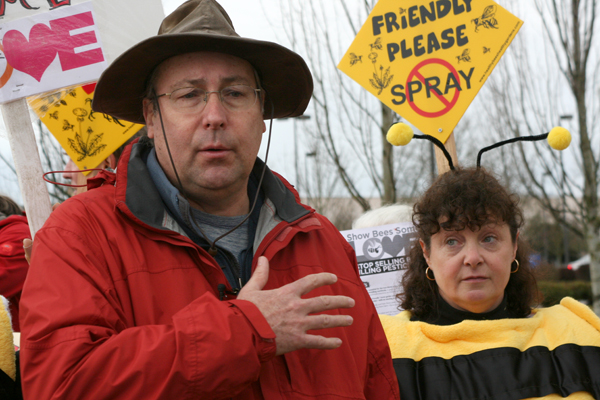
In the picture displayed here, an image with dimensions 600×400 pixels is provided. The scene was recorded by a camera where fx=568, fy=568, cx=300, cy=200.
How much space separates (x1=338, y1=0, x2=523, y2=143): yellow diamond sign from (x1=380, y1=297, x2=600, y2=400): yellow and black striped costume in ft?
3.79

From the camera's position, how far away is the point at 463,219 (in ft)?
8.32

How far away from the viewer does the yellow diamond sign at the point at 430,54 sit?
3.24 m

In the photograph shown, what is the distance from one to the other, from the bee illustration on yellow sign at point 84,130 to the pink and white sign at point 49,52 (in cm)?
68

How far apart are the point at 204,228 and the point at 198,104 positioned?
42cm

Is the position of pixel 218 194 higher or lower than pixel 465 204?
higher

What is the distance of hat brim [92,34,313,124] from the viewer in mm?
1912

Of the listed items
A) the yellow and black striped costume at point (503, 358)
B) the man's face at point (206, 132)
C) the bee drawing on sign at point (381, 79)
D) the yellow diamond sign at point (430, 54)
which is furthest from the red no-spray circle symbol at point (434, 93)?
the man's face at point (206, 132)

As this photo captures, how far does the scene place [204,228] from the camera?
1.94 metres

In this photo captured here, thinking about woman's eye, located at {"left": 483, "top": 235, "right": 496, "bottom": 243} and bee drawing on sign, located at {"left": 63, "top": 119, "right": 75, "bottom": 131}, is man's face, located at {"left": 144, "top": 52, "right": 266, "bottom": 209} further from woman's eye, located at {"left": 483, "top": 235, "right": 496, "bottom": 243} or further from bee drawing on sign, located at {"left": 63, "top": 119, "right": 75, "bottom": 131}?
bee drawing on sign, located at {"left": 63, "top": 119, "right": 75, "bottom": 131}

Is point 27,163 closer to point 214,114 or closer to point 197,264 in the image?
point 214,114

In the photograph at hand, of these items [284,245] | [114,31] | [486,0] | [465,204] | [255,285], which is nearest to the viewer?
[255,285]

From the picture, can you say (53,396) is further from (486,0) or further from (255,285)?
(486,0)

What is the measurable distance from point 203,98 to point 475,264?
139 centimetres

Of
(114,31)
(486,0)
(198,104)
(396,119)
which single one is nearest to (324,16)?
(396,119)
